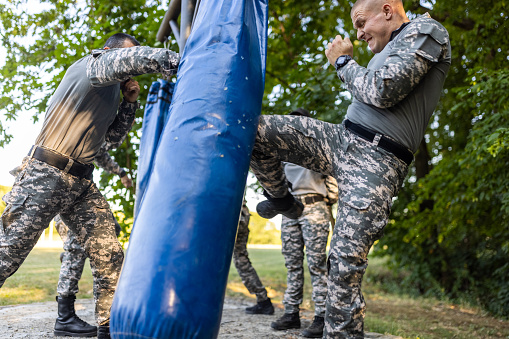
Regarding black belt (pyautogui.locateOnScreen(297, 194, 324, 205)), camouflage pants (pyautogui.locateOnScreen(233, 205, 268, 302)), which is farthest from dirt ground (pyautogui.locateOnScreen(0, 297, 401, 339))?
black belt (pyautogui.locateOnScreen(297, 194, 324, 205))

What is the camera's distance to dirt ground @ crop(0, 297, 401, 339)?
402cm

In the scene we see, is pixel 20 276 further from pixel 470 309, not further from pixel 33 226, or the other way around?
pixel 470 309

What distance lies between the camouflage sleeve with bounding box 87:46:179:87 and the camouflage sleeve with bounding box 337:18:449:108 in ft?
3.56

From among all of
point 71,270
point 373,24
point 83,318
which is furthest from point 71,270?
point 373,24

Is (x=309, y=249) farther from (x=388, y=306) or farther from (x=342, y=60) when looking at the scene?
(x=388, y=306)

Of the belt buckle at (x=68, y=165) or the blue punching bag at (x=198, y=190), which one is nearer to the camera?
the blue punching bag at (x=198, y=190)

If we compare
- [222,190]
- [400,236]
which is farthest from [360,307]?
[400,236]

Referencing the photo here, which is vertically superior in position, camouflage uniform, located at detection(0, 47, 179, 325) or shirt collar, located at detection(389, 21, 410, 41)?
shirt collar, located at detection(389, 21, 410, 41)

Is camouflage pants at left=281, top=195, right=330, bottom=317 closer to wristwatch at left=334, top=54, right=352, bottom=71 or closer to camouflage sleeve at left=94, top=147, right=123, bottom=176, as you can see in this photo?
camouflage sleeve at left=94, top=147, right=123, bottom=176

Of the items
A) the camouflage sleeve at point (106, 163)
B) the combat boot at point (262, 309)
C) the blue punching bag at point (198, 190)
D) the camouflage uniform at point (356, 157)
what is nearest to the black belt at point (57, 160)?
the camouflage sleeve at point (106, 163)

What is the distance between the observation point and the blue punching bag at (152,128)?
2246 millimetres

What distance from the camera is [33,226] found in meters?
3.03

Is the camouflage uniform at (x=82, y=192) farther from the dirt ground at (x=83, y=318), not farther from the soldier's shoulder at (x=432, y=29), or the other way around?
the soldier's shoulder at (x=432, y=29)

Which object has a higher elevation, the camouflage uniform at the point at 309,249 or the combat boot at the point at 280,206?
the combat boot at the point at 280,206
